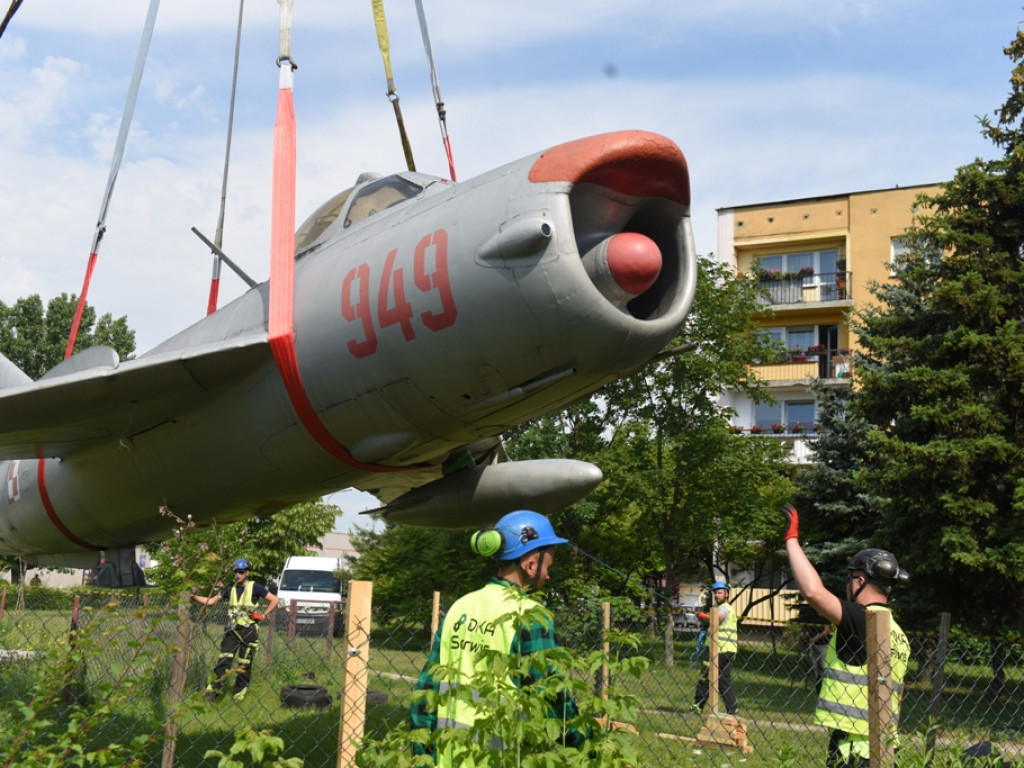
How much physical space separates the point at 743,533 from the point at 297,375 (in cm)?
1548

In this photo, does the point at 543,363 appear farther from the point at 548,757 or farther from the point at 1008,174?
the point at 1008,174

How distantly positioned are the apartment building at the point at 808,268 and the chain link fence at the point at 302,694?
1893cm

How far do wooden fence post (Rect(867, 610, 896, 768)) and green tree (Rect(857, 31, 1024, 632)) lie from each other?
10.4m

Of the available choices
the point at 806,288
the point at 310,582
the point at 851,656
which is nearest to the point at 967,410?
the point at 851,656

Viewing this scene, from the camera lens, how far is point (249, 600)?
1098 centimetres

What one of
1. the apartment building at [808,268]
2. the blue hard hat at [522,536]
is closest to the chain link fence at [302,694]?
the blue hard hat at [522,536]

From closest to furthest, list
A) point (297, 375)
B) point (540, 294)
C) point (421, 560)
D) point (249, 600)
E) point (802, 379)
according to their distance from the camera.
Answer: point (540, 294) → point (297, 375) → point (249, 600) → point (421, 560) → point (802, 379)

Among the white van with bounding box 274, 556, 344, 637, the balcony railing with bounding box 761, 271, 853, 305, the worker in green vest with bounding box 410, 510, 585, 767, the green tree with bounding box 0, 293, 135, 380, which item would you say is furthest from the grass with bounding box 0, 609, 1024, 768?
the green tree with bounding box 0, 293, 135, 380

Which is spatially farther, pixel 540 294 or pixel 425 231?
pixel 425 231

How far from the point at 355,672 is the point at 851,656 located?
8.48 feet

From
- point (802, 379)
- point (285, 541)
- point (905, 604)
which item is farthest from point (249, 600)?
point (802, 379)

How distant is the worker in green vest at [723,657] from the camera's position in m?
10.8

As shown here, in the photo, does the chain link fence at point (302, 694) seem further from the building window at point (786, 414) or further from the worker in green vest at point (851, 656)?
the building window at point (786, 414)

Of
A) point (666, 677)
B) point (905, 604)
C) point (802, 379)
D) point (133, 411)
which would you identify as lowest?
point (666, 677)
